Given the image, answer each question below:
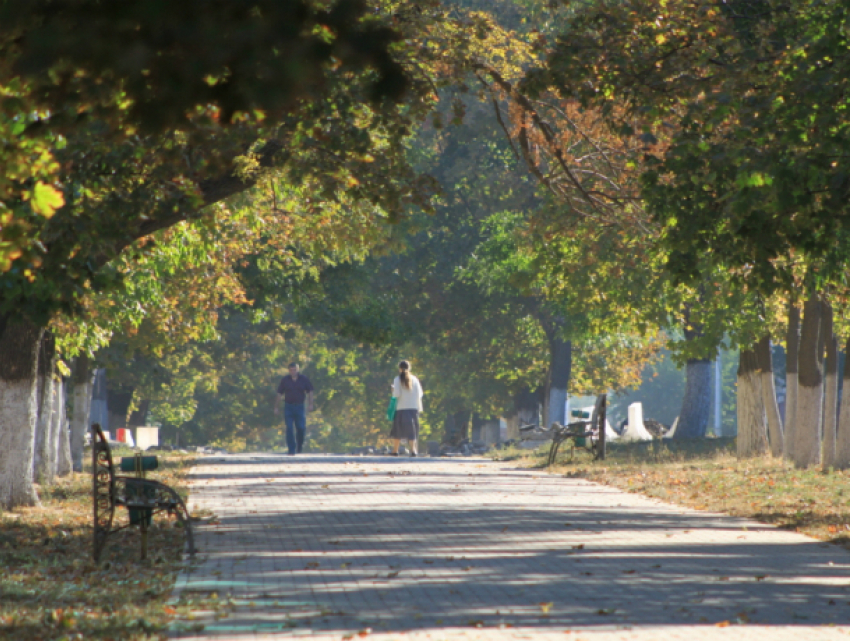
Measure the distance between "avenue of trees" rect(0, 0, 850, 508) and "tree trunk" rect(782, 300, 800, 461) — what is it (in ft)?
0.17

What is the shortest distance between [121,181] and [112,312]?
594 centimetres

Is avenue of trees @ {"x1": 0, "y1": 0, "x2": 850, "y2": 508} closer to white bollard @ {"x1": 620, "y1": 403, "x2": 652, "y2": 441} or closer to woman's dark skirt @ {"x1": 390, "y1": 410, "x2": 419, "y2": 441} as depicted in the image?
white bollard @ {"x1": 620, "y1": 403, "x2": 652, "y2": 441}

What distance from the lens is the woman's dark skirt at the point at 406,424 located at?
25.6 metres

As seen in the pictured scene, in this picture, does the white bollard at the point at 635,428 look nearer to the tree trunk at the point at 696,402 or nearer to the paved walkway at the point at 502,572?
the tree trunk at the point at 696,402

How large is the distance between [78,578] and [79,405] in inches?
590

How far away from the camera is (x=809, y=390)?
60.3 feet

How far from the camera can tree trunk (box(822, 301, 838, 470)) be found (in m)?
18.6

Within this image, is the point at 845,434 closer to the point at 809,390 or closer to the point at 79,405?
the point at 809,390

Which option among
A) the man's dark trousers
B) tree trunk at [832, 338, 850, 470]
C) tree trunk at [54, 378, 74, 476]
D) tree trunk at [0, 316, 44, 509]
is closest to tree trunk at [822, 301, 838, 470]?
tree trunk at [832, 338, 850, 470]

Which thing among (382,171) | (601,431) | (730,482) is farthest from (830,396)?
(382,171)

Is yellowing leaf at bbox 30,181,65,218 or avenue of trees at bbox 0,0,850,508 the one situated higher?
avenue of trees at bbox 0,0,850,508

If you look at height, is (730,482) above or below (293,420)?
below

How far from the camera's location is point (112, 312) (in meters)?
17.5

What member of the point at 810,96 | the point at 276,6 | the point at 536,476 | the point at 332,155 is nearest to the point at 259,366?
the point at 536,476
